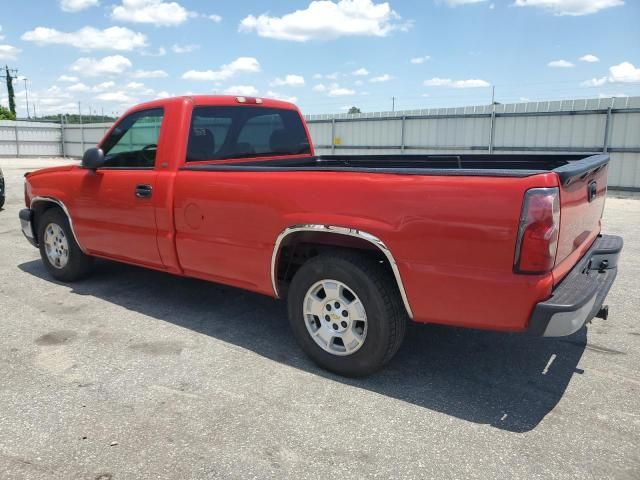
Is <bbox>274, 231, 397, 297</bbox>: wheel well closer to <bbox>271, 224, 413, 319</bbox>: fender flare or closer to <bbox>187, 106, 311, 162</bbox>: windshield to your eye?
<bbox>271, 224, 413, 319</bbox>: fender flare

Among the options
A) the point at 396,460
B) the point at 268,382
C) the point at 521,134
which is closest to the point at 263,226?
the point at 268,382

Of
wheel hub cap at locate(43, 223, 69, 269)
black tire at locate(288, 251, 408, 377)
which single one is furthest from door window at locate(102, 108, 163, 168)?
black tire at locate(288, 251, 408, 377)

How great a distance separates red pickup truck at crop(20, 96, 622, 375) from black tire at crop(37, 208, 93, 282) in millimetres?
50

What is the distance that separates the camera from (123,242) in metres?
4.77

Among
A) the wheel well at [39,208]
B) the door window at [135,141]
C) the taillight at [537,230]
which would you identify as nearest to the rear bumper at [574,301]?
the taillight at [537,230]

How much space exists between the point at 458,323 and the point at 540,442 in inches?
28.4

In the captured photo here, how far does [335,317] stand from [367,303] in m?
0.30

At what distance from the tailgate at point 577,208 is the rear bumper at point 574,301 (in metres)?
0.06

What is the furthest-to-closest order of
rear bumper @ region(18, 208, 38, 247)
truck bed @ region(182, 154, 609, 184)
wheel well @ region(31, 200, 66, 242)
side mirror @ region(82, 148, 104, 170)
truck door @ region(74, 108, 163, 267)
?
rear bumper @ region(18, 208, 38, 247), wheel well @ region(31, 200, 66, 242), side mirror @ region(82, 148, 104, 170), truck door @ region(74, 108, 163, 267), truck bed @ region(182, 154, 609, 184)

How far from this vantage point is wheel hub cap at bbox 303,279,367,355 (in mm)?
3379

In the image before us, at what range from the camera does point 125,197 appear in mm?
4617

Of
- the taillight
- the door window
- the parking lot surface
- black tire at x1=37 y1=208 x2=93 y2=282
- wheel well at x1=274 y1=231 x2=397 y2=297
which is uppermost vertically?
the door window

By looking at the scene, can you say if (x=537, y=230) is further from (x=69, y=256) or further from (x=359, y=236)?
(x=69, y=256)

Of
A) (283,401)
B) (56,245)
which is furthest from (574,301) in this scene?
(56,245)
